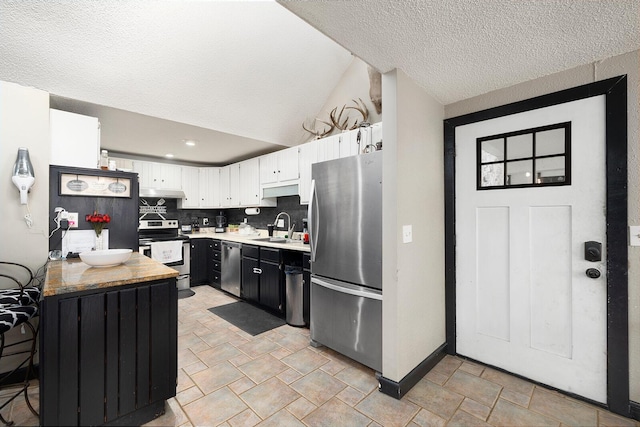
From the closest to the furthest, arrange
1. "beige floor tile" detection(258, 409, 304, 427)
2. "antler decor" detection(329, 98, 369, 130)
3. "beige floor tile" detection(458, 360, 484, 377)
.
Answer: "beige floor tile" detection(258, 409, 304, 427) < "beige floor tile" detection(458, 360, 484, 377) < "antler decor" detection(329, 98, 369, 130)

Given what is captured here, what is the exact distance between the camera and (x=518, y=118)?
7.00ft

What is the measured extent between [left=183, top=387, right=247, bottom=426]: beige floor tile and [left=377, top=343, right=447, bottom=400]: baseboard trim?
3.20 feet

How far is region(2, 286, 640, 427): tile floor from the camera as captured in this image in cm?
168

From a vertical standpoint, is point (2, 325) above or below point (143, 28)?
below

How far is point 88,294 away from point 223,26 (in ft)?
8.06

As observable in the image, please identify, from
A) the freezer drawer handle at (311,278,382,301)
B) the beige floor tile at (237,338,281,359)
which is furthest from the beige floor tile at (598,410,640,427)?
the beige floor tile at (237,338,281,359)

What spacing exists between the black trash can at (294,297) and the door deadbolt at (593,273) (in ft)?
7.88

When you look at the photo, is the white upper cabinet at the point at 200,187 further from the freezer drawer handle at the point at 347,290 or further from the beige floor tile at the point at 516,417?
the beige floor tile at the point at 516,417

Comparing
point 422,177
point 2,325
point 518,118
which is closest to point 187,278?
point 2,325

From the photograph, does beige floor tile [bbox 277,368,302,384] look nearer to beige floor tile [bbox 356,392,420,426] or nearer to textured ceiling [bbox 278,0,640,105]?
beige floor tile [bbox 356,392,420,426]

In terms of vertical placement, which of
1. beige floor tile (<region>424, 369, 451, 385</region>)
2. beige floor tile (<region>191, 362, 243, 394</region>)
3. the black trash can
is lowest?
beige floor tile (<region>424, 369, 451, 385</region>)

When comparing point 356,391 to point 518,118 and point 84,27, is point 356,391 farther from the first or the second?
point 84,27

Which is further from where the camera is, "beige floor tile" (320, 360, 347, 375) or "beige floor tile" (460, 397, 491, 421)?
"beige floor tile" (320, 360, 347, 375)

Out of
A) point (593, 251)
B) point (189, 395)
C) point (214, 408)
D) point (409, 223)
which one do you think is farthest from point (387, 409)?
point (593, 251)
